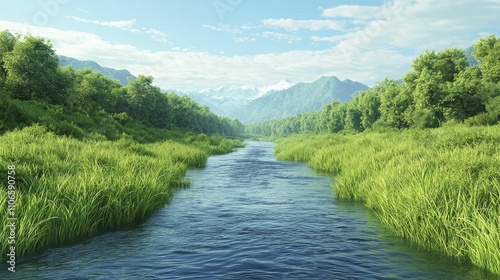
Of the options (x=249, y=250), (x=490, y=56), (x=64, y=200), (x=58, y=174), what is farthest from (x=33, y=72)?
(x=490, y=56)

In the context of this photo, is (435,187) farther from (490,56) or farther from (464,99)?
(490,56)

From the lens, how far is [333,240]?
10594 mm

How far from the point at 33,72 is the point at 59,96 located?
4.42 m

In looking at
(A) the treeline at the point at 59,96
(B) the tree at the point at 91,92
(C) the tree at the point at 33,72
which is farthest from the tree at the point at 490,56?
(C) the tree at the point at 33,72

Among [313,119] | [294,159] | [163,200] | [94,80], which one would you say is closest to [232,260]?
[163,200]

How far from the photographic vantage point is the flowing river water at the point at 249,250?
26.4ft

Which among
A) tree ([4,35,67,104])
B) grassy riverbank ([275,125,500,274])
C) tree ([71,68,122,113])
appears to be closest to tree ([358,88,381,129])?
tree ([71,68,122,113])

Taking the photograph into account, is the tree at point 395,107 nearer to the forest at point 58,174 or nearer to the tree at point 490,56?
the tree at point 490,56

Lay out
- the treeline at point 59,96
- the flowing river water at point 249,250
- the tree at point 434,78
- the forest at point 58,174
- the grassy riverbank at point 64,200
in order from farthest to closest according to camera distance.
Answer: the tree at point 434,78, the treeline at point 59,96, the forest at point 58,174, the grassy riverbank at point 64,200, the flowing river water at point 249,250

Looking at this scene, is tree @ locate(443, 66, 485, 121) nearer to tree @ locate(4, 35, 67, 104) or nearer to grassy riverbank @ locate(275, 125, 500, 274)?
grassy riverbank @ locate(275, 125, 500, 274)

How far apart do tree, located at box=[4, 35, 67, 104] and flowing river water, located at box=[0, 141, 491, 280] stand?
1422 inches

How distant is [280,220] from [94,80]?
191ft

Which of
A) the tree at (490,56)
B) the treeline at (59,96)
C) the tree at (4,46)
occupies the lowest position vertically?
the treeline at (59,96)

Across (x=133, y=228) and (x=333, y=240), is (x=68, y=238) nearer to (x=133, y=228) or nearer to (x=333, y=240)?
(x=133, y=228)
